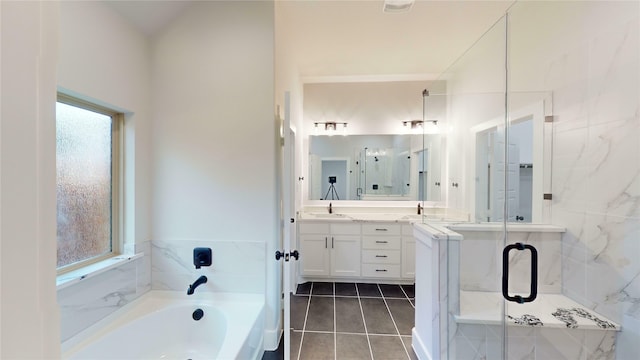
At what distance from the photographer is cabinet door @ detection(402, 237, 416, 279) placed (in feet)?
10.6

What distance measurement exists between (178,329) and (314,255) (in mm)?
1723

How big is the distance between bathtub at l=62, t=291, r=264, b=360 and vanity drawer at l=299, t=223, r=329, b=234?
4.33 ft

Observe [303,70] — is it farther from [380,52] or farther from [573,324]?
[573,324]

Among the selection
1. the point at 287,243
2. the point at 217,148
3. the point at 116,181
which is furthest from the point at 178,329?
the point at 217,148

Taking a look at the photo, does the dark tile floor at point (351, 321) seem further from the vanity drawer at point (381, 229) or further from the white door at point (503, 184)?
the white door at point (503, 184)

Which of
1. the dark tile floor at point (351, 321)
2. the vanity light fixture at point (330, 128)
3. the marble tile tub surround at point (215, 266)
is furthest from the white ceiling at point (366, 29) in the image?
the dark tile floor at point (351, 321)

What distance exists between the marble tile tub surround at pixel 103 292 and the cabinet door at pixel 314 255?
5.65ft

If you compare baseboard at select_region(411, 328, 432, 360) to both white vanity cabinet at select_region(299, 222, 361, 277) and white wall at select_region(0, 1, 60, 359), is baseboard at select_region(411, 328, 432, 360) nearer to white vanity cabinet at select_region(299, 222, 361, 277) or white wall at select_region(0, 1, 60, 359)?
Result: white vanity cabinet at select_region(299, 222, 361, 277)

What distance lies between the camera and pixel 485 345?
1.71 m

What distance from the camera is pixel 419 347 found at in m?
1.99

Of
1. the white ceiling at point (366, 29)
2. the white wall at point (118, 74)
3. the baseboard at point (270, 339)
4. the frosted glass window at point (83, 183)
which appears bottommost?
the baseboard at point (270, 339)

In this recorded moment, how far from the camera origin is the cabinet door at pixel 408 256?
3242mm

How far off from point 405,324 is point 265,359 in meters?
1.34

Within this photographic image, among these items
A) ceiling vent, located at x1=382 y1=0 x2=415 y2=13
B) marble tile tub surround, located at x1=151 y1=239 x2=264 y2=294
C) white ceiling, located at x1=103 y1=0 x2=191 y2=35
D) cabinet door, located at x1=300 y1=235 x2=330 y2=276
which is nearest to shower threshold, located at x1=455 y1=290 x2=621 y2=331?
marble tile tub surround, located at x1=151 y1=239 x2=264 y2=294
